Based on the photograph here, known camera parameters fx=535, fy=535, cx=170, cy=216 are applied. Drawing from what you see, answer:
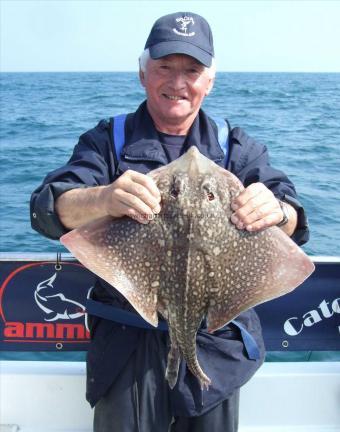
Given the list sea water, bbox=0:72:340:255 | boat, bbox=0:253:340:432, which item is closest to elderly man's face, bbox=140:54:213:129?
boat, bbox=0:253:340:432

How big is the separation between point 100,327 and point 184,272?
2.46ft

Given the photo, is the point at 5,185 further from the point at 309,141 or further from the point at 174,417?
the point at 174,417

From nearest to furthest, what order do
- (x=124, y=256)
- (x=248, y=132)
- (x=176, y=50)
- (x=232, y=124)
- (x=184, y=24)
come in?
(x=124, y=256), (x=176, y=50), (x=184, y=24), (x=248, y=132), (x=232, y=124)

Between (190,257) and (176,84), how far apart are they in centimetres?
97

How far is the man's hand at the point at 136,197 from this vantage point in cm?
219

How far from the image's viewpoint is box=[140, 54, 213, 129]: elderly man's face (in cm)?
274

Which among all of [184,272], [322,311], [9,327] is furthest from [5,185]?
[184,272]

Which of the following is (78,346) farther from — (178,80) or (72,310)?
(178,80)

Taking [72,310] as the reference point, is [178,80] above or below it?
above

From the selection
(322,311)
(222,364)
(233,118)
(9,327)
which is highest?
(222,364)

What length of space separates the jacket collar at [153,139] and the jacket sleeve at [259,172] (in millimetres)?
96

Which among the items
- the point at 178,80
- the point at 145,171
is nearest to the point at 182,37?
the point at 178,80

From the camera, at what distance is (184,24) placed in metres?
2.77

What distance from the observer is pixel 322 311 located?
3.89 meters
